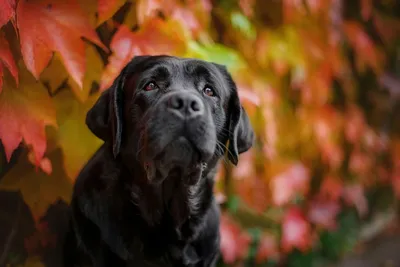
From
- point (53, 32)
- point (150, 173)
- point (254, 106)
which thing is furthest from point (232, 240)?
point (53, 32)

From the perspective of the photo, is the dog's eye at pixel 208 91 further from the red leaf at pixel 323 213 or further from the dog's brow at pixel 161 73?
the red leaf at pixel 323 213

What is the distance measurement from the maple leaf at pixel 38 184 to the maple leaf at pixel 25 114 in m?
0.14

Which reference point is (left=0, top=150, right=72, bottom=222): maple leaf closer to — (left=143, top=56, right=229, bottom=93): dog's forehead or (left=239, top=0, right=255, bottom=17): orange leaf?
(left=143, top=56, right=229, bottom=93): dog's forehead

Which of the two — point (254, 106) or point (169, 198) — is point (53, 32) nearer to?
point (169, 198)

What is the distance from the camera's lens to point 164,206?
159cm

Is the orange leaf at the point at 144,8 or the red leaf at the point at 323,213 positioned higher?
the orange leaf at the point at 144,8

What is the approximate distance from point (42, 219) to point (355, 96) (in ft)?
6.93

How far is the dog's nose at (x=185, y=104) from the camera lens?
4.46ft

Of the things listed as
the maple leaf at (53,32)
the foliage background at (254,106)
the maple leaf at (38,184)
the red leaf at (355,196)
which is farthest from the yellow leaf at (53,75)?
the red leaf at (355,196)

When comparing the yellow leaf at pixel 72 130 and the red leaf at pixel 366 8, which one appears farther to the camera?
the red leaf at pixel 366 8

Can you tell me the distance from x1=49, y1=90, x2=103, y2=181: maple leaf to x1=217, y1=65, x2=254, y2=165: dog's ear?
0.44 meters

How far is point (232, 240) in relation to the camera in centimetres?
242

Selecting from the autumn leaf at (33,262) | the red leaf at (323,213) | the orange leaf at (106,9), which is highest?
the orange leaf at (106,9)

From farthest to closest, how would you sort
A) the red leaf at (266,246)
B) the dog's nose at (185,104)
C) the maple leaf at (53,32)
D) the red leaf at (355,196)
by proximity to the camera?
the red leaf at (355,196) < the red leaf at (266,246) < the maple leaf at (53,32) < the dog's nose at (185,104)
